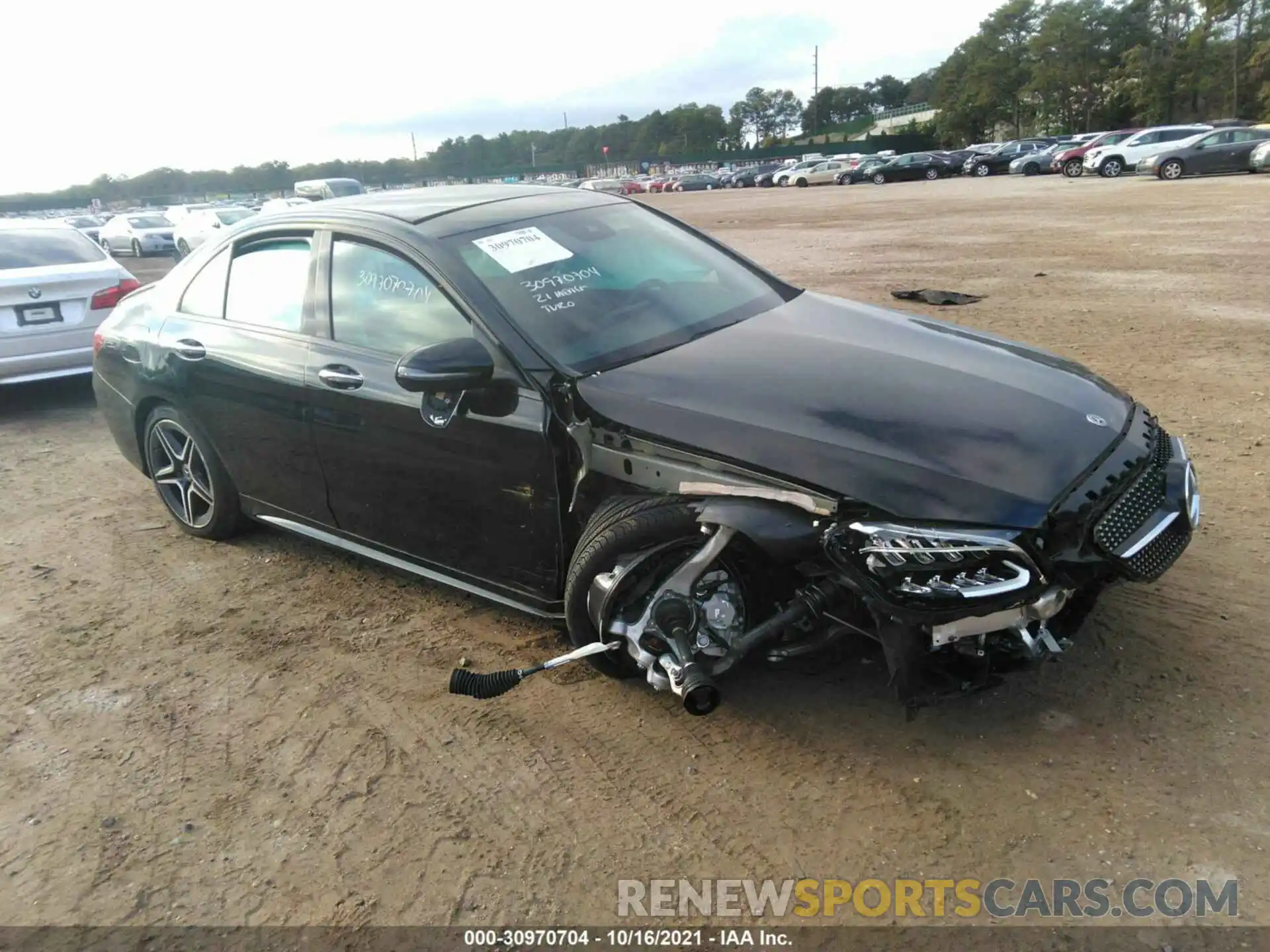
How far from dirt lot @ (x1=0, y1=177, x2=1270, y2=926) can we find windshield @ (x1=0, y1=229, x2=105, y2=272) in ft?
13.2

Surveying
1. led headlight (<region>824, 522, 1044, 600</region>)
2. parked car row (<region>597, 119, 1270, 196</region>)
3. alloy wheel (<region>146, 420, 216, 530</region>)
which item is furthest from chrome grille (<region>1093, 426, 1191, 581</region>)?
parked car row (<region>597, 119, 1270, 196</region>)

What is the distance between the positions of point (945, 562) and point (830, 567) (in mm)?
306

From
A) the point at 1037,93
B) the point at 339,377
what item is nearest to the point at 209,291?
the point at 339,377

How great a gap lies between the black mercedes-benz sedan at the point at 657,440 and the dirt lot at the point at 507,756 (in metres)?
0.31

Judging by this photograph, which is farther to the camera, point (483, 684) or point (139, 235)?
point (139, 235)

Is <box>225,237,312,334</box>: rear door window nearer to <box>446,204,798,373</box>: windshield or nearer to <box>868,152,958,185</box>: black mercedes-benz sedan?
<box>446,204,798,373</box>: windshield

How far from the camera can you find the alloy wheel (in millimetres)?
4609

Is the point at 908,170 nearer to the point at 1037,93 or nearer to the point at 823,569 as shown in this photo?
the point at 1037,93

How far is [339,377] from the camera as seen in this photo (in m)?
3.62

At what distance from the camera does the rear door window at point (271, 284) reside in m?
3.90

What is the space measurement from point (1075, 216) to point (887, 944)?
19.3 meters

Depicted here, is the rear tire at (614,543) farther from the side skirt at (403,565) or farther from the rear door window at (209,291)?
the rear door window at (209,291)

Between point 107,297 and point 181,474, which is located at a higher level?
point 107,297

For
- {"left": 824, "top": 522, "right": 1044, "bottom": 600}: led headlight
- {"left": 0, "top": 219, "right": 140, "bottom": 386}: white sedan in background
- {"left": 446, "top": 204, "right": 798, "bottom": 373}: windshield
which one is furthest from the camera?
{"left": 0, "top": 219, "right": 140, "bottom": 386}: white sedan in background
